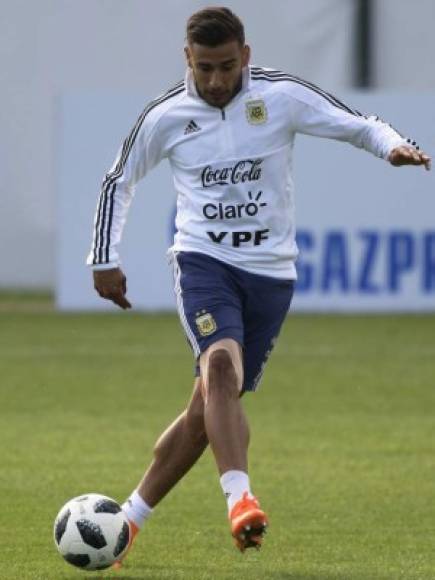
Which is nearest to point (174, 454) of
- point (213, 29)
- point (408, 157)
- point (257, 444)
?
point (408, 157)

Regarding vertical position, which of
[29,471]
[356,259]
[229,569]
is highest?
[229,569]

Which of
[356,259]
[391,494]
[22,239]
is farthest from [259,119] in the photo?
[22,239]

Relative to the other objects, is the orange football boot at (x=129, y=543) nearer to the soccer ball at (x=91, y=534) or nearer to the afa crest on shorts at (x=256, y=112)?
the soccer ball at (x=91, y=534)

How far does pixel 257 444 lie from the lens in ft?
32.9

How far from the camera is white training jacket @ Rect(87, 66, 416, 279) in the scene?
639 cm

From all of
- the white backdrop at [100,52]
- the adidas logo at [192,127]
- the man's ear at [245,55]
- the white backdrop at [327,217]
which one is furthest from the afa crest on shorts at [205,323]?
the white backdrop at [100,52]

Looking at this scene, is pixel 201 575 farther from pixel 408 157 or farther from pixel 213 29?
pixel 213 29

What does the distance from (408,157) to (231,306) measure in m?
A: 0.83

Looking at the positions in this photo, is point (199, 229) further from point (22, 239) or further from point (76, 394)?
point (22, 239)

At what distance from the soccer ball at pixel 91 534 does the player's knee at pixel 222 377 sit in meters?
0.65

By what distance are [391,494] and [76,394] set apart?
165 inches

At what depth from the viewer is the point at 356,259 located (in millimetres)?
16625

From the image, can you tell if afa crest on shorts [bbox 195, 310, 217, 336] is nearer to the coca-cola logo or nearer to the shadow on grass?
the coca-cola logo

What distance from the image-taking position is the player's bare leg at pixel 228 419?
589 centimetres
